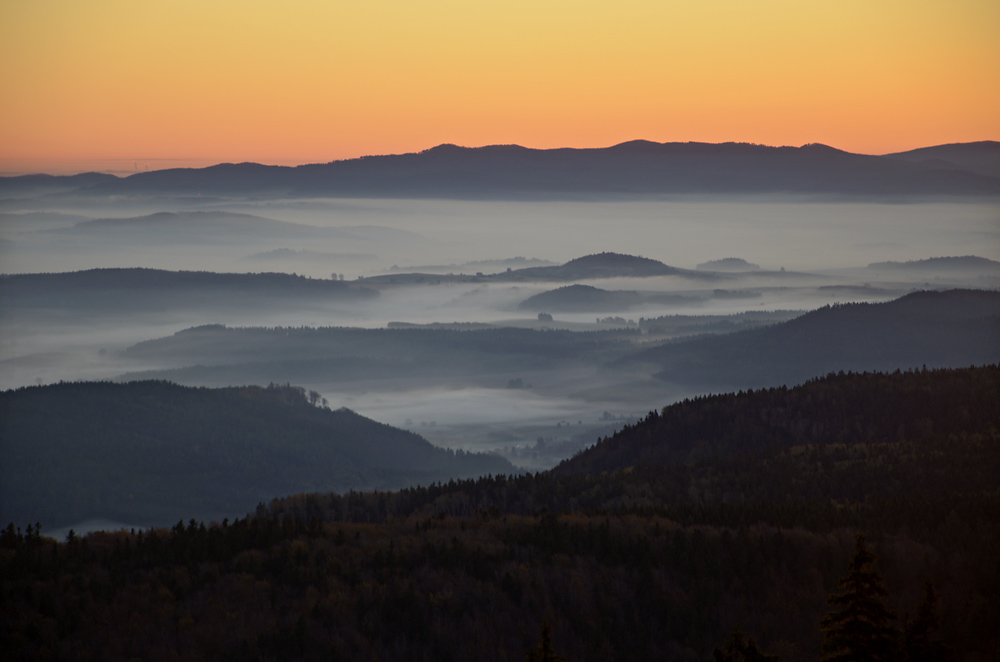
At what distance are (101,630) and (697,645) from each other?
61.0ft

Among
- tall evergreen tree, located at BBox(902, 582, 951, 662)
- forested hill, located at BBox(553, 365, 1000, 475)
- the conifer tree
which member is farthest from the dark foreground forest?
forested hill, located at BBox(553, 365, 1000, 475)

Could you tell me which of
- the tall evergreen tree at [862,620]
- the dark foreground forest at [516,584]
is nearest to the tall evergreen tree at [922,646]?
the dark foreground forest at [516,584]

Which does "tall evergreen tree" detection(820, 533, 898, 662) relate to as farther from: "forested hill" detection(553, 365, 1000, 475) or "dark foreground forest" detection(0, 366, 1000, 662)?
"forested hill" detection(553, 365, 1000, 475)

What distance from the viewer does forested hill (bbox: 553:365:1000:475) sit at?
8306 cm

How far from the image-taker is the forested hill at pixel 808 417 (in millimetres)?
83062

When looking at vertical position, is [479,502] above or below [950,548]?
below

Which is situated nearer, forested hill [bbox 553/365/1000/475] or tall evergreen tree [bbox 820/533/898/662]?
tall evergreen tree [bbox 820/533/898/662]

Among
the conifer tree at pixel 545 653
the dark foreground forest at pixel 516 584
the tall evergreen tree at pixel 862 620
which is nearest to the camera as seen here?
the conifer tree at pixel 545 653

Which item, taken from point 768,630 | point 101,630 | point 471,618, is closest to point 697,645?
point 768,630

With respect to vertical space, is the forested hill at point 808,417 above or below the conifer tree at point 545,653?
below

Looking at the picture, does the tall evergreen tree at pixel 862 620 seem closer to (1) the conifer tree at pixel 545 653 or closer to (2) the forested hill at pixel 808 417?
(1) the conifer tree at pixel 545 653

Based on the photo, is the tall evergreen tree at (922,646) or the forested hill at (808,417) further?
the forested hill at (808,417)

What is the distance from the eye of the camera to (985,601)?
3344 cm

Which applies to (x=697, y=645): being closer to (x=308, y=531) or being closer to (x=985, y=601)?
(x=985, y=601)
